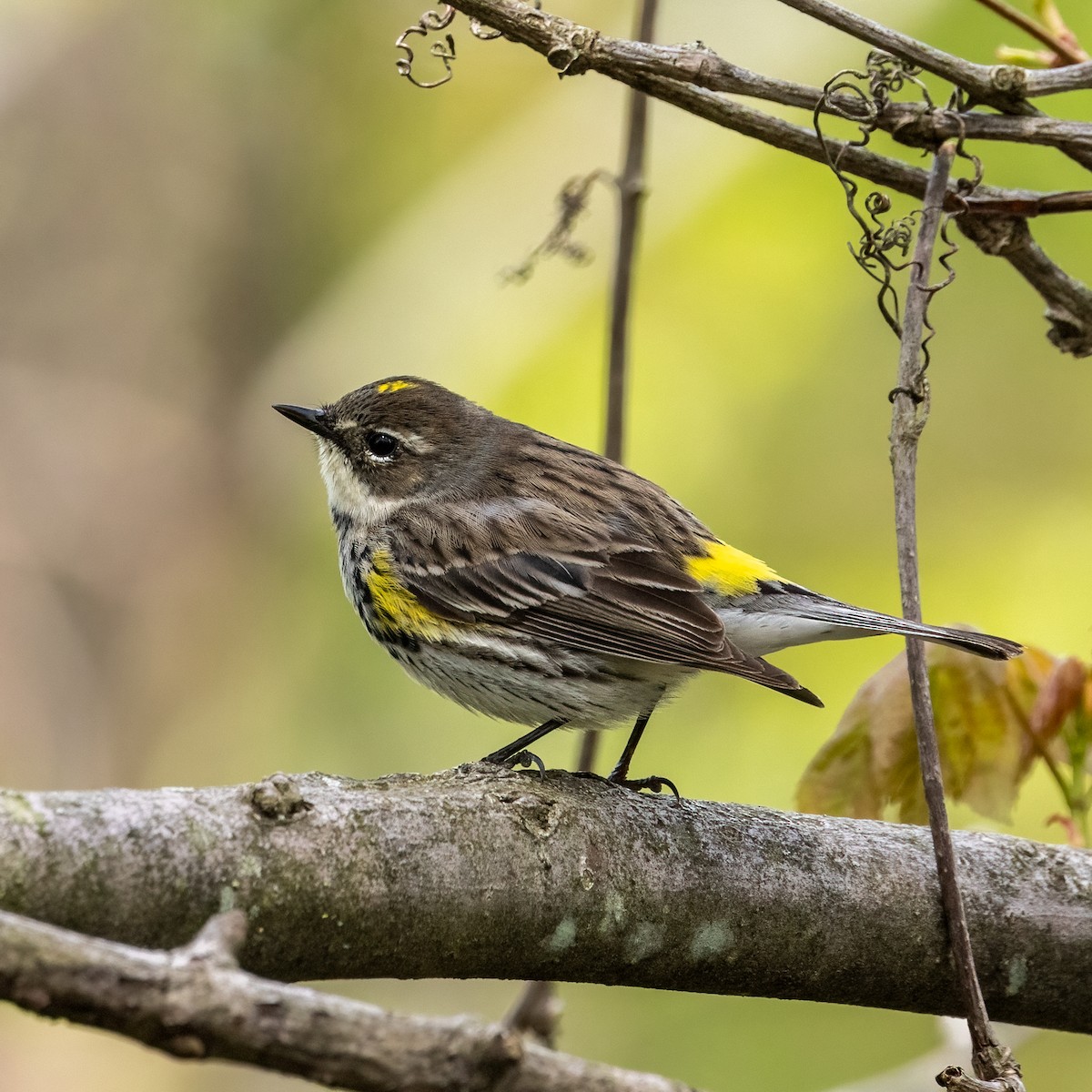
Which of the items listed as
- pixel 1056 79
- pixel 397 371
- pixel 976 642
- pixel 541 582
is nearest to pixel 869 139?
pixel 1056 79

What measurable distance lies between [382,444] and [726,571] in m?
1.56

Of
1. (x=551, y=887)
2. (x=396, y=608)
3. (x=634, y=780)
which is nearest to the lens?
(x=551, y=887)

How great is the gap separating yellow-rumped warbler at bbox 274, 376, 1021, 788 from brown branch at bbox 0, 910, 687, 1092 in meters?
2.11

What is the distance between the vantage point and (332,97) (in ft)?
34.4

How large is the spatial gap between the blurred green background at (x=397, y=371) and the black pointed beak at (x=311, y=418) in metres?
2.61

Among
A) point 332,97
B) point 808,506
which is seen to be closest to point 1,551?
point 332,97

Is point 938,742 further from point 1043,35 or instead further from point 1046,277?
point 1043,35

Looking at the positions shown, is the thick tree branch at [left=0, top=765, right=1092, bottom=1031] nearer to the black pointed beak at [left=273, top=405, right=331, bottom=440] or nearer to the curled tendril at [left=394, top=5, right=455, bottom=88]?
the curled tendril at [left=394, top=5, right=455, bottom=88]

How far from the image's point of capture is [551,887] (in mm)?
2713

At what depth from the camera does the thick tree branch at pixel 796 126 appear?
9.96ft

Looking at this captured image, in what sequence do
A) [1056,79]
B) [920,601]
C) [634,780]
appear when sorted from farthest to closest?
[634,780] < [1056,79] < [920,601]

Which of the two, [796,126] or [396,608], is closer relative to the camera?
[796,126]

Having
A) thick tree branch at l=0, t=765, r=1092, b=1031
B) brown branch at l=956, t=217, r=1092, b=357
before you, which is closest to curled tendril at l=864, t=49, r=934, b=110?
brown branch at l=956, t=217, r=1092, b=357

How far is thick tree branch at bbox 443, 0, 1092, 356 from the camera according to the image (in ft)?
9.96
